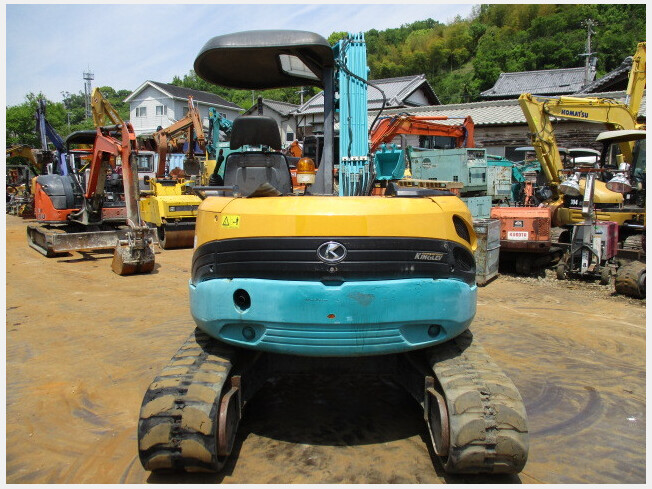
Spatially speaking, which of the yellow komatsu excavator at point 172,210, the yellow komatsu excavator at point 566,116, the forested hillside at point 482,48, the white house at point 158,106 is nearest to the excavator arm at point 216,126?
the yellow komatsu excavator at point 172,210

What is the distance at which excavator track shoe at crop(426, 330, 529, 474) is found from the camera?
9.14 feet

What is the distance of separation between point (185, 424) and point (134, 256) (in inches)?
264

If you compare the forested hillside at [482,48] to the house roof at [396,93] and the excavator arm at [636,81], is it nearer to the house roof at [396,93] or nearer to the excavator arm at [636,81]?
the house roof at [396,93]

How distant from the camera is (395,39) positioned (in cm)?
8500

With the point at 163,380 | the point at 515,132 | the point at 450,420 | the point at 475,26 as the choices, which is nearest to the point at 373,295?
the point at 450,420

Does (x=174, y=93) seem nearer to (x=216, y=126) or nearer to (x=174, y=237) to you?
(x=216, y=126)

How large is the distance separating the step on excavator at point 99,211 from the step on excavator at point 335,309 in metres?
6.21

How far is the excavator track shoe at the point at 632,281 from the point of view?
23.9 ft

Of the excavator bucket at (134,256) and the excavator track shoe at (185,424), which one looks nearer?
the excavator track shoe at (185,424)

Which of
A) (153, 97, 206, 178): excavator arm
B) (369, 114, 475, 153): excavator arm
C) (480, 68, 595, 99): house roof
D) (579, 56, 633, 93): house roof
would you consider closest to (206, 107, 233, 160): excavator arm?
(153, 97, 206, 178): excavator arm

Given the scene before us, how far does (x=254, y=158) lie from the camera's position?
15.4 ft

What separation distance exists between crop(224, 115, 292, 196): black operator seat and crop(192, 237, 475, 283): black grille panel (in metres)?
1.52

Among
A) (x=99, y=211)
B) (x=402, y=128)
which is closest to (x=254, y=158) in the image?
(x=99, y=211)

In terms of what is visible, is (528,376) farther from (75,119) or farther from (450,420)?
(75,119)
